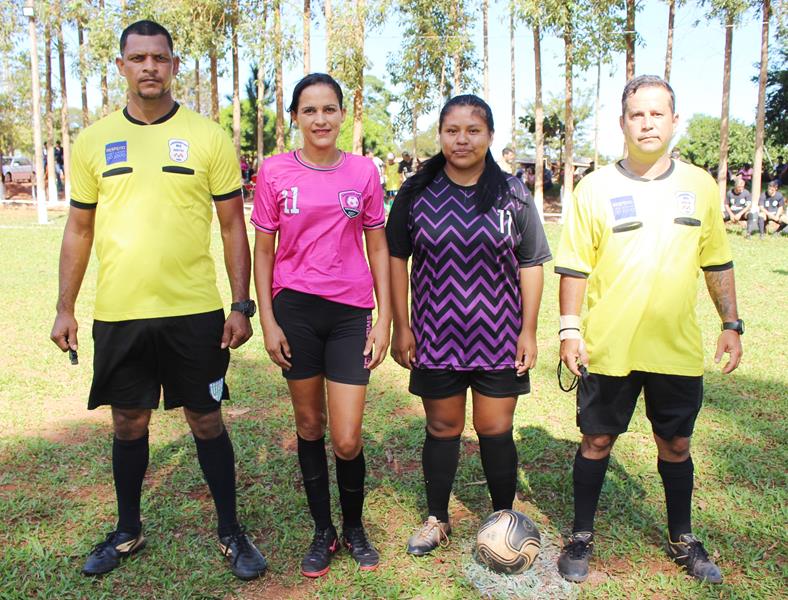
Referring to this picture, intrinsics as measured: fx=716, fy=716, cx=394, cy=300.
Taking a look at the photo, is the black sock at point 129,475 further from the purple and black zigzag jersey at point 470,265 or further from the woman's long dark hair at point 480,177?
the woman's long dark hair at point 480,177

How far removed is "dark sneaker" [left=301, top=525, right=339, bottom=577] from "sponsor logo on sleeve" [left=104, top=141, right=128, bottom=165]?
1.92 m

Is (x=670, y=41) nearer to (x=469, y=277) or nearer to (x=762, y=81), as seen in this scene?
(x=762, y=81)

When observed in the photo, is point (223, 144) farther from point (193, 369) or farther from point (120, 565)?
point (120, 565)

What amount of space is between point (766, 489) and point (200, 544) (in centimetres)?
312

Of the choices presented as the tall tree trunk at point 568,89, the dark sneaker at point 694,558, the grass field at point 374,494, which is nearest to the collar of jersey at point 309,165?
the grass field at point 374,494

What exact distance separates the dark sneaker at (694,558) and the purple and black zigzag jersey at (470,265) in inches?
47.1

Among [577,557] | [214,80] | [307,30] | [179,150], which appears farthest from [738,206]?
[179,150]

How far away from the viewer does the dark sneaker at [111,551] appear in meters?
3.26

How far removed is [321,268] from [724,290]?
180cm

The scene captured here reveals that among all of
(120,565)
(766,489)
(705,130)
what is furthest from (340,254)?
(705,130)

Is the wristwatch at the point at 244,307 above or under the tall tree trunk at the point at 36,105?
under

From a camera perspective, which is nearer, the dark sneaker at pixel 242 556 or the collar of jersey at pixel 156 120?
the collar of jersey at pixel 156 120

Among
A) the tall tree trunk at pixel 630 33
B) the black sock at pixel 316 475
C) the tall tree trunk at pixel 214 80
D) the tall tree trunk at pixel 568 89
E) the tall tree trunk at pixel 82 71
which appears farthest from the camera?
the tall tree trunk at pixel 82 71

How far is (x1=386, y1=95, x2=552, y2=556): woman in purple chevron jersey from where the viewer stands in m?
3.12
